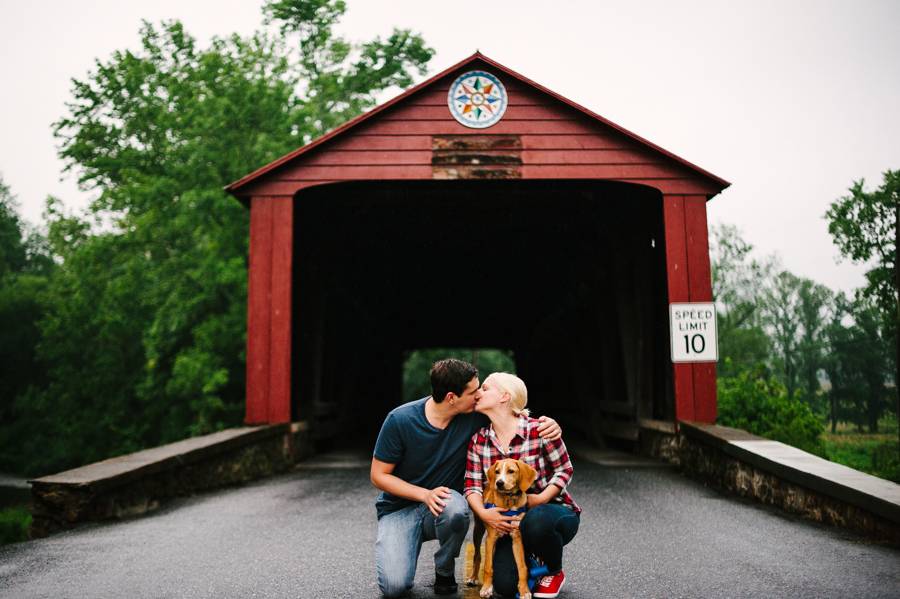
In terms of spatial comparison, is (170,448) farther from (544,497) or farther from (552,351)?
(552,351)

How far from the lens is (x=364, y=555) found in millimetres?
4129

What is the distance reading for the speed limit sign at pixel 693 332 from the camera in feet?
22.9

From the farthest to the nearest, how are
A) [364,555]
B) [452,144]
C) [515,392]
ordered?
[452,144] → [364,555] → [515,392]

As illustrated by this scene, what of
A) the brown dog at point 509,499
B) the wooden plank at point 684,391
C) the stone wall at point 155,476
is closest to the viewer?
the brown dog at point 509,499

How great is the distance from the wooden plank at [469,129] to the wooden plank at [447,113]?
0.05 metres

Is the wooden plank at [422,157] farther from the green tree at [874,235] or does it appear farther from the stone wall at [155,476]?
the green tree at [874,235]

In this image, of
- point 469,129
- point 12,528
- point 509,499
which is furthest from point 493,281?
point 509,499

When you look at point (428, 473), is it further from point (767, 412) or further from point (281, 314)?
point (767, 412)

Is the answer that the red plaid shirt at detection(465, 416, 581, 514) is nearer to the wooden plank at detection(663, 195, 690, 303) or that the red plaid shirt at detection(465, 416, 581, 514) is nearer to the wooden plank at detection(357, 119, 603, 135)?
the wooden plank at detection(663, 195, 690, 303)

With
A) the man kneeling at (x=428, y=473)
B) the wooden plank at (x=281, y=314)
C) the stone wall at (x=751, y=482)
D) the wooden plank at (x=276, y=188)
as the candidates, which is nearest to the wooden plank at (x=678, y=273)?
the stone wall at (x=751, y=482)

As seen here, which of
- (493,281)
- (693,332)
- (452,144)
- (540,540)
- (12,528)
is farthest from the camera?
(493,281)

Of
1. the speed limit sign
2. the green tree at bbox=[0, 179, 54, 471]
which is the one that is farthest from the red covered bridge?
the green tree at bbox=[0, 179, 54, 471]

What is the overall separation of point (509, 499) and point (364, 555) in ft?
5.10

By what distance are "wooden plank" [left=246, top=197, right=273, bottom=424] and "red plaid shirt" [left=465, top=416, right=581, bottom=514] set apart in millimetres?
5692
